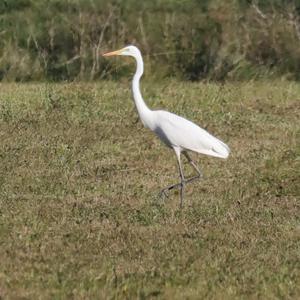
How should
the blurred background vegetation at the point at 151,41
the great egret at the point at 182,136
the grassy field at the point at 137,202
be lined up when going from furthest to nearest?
the blurred background vegetation at the point at 151,41, the great egret at the point at 182,136, the grassy field at the point at 137,202

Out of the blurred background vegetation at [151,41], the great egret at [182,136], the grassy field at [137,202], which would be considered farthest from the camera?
the blurred background vegetation at [151,41]

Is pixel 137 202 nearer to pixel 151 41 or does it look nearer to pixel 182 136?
pixel 182 136

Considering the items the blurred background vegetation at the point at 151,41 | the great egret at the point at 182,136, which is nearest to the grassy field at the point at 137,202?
the great egret at the point at 182,136

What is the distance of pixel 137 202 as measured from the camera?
387 inches

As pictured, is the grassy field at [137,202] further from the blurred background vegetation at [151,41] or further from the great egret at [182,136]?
the blurred background vegetation at [151,41]

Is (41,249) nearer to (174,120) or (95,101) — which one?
(174,120)

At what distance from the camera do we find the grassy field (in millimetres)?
7285

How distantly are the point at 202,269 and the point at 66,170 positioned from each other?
3850mm

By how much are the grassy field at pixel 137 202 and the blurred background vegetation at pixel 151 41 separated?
225 centimetres

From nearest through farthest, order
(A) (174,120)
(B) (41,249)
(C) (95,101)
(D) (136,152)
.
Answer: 1. (B) (41,249)
2. (A) (174,120)
3. (D) (136,152)
4. (C) (95,101)

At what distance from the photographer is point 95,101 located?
15.5m

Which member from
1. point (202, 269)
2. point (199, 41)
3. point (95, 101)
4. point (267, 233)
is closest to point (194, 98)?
point (95, 101)

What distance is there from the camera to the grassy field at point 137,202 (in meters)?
7.29

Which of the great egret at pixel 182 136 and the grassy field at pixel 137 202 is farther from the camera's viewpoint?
the great egret at pixel 182 136
